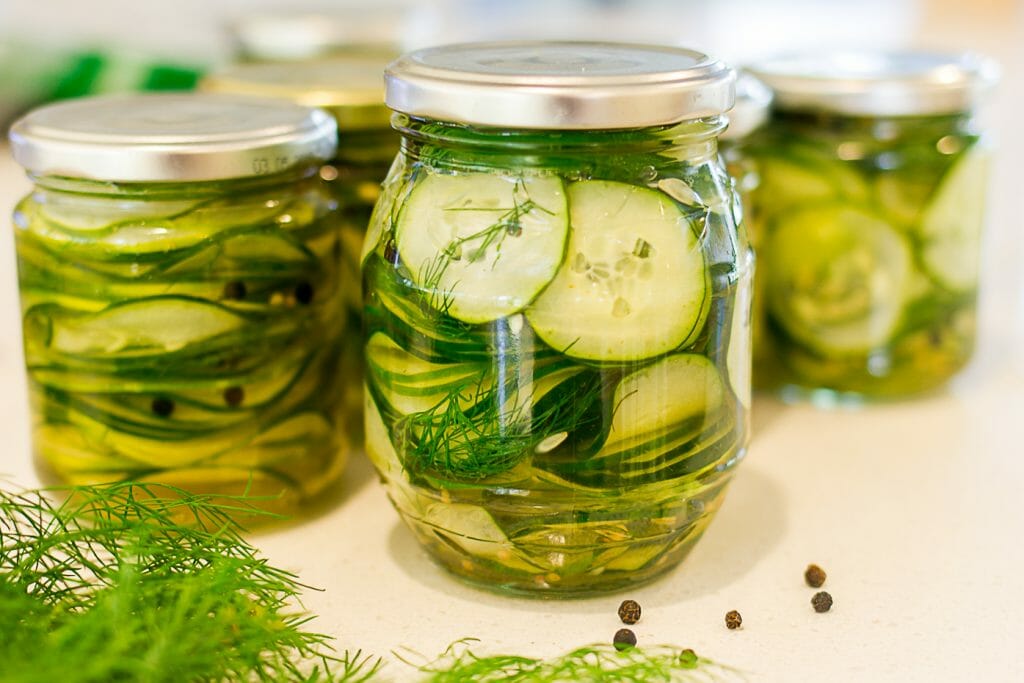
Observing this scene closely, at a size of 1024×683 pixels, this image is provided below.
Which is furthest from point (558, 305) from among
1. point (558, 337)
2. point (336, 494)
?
point (336, 494)

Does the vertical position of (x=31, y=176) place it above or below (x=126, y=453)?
above

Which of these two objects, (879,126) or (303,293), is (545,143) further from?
(879,126)

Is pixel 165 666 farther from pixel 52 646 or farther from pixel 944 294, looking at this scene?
pixel 944 294

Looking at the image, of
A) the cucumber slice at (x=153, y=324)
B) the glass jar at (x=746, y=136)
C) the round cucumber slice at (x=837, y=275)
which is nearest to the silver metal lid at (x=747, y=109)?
the glass jar at (x=746, y=136)

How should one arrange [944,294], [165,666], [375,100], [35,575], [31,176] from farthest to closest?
1. [944,294]
2. [375,100]
3. [31,176]
4. [35,575]
5. [165,666]

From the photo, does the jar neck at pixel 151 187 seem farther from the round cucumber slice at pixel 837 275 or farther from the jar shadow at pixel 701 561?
the round cucumber slice at pixel 837 275

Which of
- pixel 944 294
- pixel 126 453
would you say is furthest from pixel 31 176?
pixel 944 294
